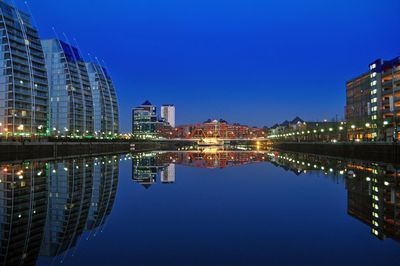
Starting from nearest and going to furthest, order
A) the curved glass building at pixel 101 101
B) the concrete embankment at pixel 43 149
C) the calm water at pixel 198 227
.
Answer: the calm water at pixel 198 227 < the concrete embankment at pixel 43 149 < the curved glass building at pixel 101 101

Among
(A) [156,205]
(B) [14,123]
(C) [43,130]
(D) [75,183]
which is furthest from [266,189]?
(C) [43,130]

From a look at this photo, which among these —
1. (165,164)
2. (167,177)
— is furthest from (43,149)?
(167,177)

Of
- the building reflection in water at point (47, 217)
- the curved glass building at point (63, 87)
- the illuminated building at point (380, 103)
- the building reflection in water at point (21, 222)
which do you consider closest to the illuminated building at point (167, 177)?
the building reflection in water at point (47, 217)

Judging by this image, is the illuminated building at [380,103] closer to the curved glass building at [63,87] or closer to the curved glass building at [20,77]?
the curved glass building at [20,77]

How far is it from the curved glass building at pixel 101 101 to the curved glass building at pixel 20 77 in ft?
191

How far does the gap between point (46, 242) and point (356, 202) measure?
15334 mm

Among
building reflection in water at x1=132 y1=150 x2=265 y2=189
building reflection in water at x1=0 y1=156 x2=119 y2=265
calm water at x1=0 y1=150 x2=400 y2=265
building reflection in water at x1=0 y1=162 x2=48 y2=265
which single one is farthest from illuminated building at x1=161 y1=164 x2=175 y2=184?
building reflection in water at x1=0 y1=162 x2=48 y2=265

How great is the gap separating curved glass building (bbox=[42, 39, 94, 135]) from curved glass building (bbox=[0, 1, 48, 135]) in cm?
2515

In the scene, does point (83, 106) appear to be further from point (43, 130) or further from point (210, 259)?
point (210, 259)

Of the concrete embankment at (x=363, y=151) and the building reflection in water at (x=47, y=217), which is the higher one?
the concrete embankment at (x=363, y=151)

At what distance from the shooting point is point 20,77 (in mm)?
106500

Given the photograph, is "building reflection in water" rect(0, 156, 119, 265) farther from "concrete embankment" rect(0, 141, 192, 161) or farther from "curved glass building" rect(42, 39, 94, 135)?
"curved glass building" rect(42, 39, 94, 135)

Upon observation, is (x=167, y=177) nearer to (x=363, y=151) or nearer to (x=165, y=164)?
(x=165, y=164)

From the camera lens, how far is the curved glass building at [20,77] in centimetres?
10288
